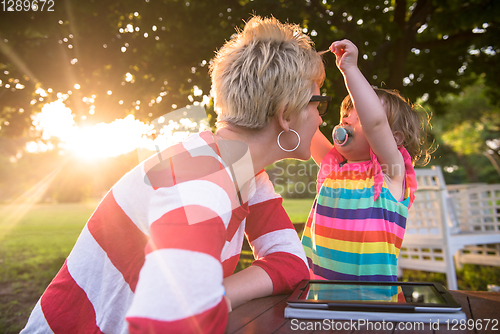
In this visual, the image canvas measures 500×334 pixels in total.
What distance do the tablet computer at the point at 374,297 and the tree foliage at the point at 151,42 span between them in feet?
11.4

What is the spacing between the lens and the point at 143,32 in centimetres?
458

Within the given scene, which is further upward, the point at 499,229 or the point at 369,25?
the point at 369,25

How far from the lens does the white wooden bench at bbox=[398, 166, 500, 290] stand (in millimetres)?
3900

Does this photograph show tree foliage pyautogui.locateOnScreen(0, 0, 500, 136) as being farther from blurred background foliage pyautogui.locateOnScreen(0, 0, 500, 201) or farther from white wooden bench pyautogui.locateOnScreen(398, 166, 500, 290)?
white wooden bench pyautogui.locateOnScreen(398, 166, 500, 290)

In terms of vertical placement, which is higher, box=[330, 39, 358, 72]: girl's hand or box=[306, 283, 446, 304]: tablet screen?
box=[330, 39, 358, 72]: girl's hand

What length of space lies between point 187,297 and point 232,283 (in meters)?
0.52

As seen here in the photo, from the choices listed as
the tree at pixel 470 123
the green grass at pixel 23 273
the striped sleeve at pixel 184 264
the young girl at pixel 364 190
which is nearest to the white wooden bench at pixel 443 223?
the young girl at pixel 364 190

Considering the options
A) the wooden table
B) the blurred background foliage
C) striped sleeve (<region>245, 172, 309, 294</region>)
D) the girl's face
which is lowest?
the wooden table

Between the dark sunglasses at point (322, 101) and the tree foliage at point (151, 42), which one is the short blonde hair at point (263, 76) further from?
the tree foliage at point (151, 42)

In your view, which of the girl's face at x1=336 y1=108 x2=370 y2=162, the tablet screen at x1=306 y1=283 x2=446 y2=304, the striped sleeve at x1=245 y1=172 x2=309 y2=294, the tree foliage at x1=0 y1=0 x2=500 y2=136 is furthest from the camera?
the tree foliage at x1=0 y1=0 x2=500 y2=136

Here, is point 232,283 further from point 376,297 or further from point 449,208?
point 449,208

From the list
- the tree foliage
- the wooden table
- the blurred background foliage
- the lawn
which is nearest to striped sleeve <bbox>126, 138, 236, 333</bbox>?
the wooden table

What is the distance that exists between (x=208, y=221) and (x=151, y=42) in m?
4.51

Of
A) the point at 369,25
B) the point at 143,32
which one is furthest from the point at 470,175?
the point at 143,32
